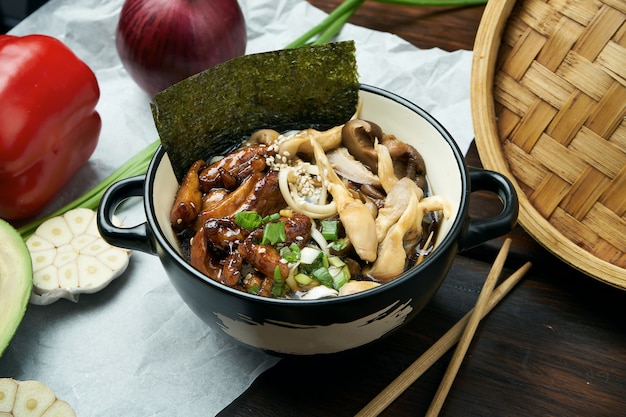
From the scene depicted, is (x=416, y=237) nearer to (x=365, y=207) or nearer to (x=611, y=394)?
(x=365, y=207)

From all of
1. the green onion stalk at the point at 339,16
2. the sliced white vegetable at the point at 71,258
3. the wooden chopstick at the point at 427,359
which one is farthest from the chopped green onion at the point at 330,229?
the green onion stalk at the point at 339,16

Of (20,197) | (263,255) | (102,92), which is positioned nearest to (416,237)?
(263,255)

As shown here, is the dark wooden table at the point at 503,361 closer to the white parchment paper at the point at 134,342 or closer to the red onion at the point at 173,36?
the white parchment paper at the point at 134,342

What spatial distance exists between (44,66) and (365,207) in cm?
106

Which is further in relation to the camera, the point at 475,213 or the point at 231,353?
the point at 475,213

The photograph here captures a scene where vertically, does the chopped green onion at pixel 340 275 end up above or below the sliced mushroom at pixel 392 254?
below

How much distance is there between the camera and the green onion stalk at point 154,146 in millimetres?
1900

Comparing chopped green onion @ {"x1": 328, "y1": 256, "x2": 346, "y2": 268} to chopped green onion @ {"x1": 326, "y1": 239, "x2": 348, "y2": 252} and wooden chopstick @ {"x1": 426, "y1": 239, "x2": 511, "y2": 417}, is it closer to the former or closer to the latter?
chopped green onion @ {"x1": 326, "y1": 239, "x2": 348, "y2": 252}

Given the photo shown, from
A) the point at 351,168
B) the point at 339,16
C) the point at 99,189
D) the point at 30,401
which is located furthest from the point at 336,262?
the point at 339,16

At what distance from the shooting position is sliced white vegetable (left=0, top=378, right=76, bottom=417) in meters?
1.38

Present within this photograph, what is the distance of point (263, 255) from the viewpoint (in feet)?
4.33

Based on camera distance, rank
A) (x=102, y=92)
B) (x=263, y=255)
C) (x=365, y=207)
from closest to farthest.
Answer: (x=263, y=255) < (x=365, y=207) < (x=102, y=92)

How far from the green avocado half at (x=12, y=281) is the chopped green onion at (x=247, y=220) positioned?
54 centimetres

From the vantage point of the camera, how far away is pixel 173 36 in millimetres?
2061
